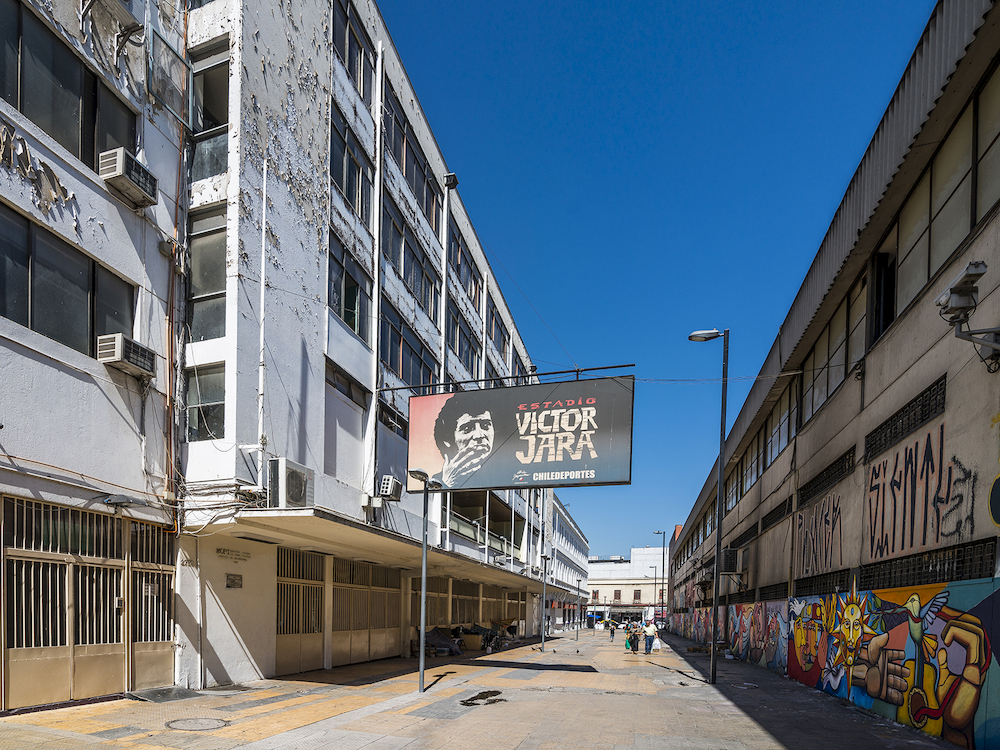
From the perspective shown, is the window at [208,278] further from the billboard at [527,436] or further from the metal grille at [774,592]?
the metal grille at [774,592]

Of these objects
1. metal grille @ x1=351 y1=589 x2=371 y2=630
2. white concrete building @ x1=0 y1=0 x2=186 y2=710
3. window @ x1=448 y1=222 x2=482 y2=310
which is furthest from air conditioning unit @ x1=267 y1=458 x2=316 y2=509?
window @ x1=448 y1=222 x2=482 y2=310

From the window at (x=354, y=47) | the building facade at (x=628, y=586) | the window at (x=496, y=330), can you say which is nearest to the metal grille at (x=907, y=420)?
the window at (x=354, y=47)

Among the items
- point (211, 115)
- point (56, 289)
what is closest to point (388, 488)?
point (56, 289)

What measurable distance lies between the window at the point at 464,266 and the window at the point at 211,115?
14589mm

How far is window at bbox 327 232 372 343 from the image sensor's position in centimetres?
1808

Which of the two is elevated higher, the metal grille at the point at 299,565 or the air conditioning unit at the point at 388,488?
the air conditioning unit at the point at 388,488

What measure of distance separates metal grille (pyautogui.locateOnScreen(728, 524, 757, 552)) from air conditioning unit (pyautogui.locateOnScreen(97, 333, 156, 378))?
23860 millimetres

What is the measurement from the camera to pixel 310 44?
17312 mm

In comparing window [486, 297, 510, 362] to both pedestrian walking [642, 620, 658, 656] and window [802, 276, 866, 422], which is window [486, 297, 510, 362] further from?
window [802, 276, 866, 422]

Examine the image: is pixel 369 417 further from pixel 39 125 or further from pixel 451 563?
pixel 39 125

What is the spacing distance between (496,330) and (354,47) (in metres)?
21.4

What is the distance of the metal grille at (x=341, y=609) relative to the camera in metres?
19.4

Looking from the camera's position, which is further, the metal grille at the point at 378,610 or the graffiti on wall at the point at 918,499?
Result: the metal grille at the point at 378,610

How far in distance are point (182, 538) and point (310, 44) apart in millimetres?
12213
